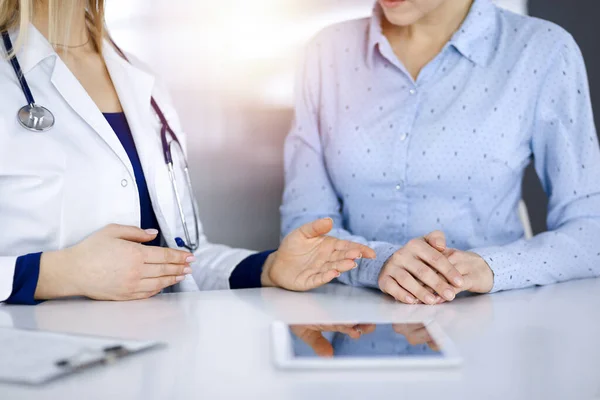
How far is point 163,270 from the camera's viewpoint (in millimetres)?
1298

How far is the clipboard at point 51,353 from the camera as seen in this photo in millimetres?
801


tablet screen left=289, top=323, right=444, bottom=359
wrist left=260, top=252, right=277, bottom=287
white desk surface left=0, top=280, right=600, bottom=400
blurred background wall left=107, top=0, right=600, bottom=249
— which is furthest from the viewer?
blurred background wall left=107, top=0, right=600, bottom=249

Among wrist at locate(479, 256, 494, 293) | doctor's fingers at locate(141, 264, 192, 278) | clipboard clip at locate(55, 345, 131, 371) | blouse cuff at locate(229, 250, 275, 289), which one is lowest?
blouse cuff at locate(229, 250, 275, 289)

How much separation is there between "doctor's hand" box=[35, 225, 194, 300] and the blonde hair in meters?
0.39

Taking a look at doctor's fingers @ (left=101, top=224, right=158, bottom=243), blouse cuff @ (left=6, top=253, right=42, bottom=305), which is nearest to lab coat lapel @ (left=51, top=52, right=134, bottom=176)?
doctor's fingers @ (left=101, top=224, right=158, bottom=243)

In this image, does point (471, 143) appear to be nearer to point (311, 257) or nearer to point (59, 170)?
point (311, 257)

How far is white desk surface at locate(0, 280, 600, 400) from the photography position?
79 centimetres

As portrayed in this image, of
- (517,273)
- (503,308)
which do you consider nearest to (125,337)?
(503,308)

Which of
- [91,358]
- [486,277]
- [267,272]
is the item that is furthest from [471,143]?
[91,358]

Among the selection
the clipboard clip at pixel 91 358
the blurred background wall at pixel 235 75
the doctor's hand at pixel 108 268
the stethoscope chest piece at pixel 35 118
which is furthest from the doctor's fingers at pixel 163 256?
the blurred background wall at pixel 235 75

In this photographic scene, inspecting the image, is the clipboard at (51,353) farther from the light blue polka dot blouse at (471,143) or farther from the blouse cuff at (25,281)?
the light blue polka dot blouse at (471,143)

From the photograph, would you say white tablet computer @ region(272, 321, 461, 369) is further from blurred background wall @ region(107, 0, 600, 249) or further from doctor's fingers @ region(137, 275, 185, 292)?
blurred background wall @ region(107, 0, 600, 249)

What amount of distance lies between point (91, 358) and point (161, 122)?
2.67 feet

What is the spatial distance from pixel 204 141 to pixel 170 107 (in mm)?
406
